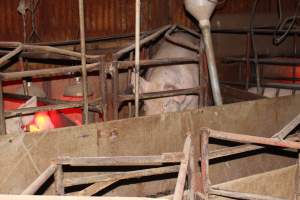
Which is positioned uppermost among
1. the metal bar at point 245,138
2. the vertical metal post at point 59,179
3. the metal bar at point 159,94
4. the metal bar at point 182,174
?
the metal bar at point 159,94

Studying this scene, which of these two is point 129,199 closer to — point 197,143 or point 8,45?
point 197,143

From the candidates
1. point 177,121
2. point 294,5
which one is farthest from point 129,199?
point 294,5

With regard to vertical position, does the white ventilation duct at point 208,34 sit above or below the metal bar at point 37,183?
above

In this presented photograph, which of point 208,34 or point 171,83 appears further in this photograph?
point 171,83

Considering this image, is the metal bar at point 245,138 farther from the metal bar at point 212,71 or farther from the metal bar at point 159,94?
the metal bar at point 212,71

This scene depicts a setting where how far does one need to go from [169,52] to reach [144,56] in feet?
2.07

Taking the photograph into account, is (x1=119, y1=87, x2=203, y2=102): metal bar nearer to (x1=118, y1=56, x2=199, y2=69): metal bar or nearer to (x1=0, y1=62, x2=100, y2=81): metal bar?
(x1=118, y1=56, x2=199, y2=69): metal bar

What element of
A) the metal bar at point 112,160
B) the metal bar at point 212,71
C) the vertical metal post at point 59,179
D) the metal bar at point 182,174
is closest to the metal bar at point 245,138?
the metal bar at point 182,174

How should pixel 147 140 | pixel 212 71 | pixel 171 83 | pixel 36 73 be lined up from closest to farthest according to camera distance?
pixel 147 140
pixel 36 73
pixel 212 71
pixel 171 83

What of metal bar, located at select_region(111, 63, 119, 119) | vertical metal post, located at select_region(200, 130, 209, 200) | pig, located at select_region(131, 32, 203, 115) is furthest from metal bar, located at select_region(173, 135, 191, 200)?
pig, located at select_region(131, 32, 203, 115)

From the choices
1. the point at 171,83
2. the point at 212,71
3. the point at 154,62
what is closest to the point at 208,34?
the point at 212,71

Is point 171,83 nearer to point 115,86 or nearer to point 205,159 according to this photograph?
point 115,86

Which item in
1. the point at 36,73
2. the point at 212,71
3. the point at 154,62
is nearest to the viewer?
the point at 36,73

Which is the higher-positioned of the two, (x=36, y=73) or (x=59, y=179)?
(x=36, y=73)
